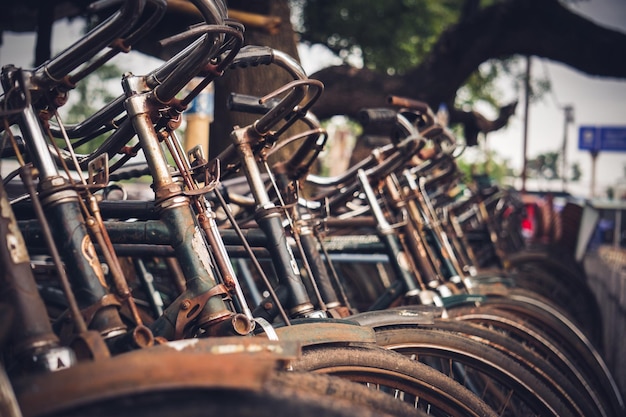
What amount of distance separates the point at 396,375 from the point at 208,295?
532 mm

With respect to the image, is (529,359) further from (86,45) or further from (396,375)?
(86,45)

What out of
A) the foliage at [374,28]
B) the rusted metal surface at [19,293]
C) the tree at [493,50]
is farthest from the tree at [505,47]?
the rusted metal surface at [19,293]

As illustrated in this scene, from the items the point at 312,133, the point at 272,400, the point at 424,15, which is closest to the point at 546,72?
the point at 424,15

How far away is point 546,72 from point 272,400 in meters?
24.5

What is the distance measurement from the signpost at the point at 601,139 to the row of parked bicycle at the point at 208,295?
1514cm

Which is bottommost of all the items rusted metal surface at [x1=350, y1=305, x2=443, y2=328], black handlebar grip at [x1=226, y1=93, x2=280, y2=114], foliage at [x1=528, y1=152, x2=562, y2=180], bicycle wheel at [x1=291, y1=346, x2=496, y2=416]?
bicycle wheel at [x1=291, y1=346, x2=496, y2=416]

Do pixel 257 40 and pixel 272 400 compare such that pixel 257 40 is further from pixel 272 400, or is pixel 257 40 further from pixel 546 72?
pixel 546 72

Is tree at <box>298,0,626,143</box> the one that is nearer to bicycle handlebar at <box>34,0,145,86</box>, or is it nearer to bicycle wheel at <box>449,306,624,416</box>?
bicycle wheel at <box>449,306,624,416</box>

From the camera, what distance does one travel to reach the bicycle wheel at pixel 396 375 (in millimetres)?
1657

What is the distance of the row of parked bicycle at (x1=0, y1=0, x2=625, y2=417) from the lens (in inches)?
42.4

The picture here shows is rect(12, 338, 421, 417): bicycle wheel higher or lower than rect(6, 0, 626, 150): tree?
lower

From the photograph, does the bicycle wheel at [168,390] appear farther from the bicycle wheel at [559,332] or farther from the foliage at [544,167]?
the foliage at [544,167]

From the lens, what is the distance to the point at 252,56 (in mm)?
1984

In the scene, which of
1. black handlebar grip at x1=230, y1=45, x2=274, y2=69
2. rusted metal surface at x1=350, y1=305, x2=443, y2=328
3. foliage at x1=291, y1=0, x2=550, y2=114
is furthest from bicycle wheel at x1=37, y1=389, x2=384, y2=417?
foliage at x1=291, y1=0, x2=550, y2=114
